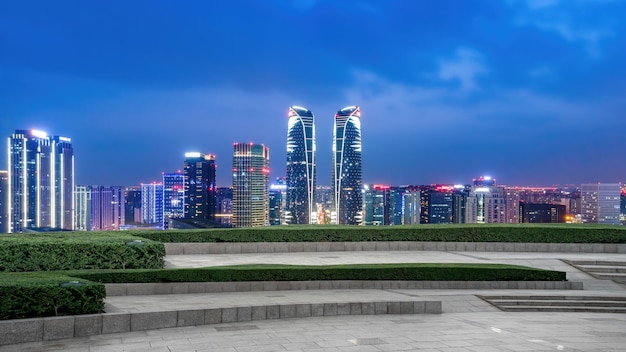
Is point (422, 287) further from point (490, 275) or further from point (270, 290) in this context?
point (270, 290)

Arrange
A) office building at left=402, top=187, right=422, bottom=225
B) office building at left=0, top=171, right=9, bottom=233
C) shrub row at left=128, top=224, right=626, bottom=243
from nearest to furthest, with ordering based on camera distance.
Result: shrub row at left=128, top=224, right=626, bottom=243 → office building at left=0, top=171, right=9, bottom=233 → office building at left=402, top=187, right=422, bottom=225

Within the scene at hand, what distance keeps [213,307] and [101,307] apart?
219 centimetres

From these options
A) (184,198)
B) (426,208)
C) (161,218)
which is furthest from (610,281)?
(161,218)

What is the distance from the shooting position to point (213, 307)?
431 inches

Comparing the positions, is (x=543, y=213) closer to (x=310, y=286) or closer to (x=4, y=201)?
(x=310, y=286)

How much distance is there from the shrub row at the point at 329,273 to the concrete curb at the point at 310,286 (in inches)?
4.8

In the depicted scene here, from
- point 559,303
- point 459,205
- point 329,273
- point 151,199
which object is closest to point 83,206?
point 151,199

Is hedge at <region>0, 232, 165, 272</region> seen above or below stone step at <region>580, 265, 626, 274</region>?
above

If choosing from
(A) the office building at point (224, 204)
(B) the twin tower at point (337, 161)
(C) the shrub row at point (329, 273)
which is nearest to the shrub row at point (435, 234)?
(C) the shrub row at point (329, 273)

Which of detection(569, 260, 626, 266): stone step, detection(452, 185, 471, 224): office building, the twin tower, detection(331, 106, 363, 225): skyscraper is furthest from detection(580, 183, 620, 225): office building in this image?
detection(331, 106, 363, 225): skyscraper

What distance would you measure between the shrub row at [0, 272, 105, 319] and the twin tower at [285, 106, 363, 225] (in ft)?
328

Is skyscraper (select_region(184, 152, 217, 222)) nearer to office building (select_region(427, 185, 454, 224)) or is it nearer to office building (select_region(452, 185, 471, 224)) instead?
office building (select_region(427, 185, 454, 224))

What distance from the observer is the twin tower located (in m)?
112

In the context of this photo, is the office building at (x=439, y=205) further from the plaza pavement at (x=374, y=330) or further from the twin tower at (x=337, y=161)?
the plaza pavement at (x=374, y=330)
